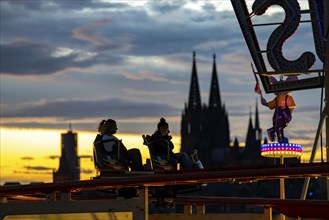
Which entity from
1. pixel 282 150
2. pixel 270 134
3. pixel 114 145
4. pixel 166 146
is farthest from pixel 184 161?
pixel 270 134

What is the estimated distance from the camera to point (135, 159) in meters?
14.0

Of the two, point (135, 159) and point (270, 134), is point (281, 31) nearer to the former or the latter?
point (270, 134)

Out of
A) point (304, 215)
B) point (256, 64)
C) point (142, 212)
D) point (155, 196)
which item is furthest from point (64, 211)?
point (256, 64)

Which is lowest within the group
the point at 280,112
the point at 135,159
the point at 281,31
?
the point at 135,159

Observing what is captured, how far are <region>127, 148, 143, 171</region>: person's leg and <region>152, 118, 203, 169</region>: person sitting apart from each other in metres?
0.58

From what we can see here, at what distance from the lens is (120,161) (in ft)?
44.8

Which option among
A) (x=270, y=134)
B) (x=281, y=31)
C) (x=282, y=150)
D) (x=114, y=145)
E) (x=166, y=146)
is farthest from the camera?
(x=270, y=134)

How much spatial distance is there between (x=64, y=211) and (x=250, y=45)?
11008 millimetres

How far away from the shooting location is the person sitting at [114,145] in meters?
13.8

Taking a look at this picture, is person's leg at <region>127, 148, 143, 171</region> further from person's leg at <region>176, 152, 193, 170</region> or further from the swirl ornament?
the swirl ornament

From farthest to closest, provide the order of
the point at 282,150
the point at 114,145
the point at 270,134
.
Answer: the point at 270,134 → the point at 282,150 → the point at 114,145

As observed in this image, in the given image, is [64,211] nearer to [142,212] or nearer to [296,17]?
[142,212]

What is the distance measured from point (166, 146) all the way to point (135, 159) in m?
0.76

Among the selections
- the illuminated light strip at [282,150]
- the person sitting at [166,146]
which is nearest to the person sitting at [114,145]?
the person sitting at [166,146]
